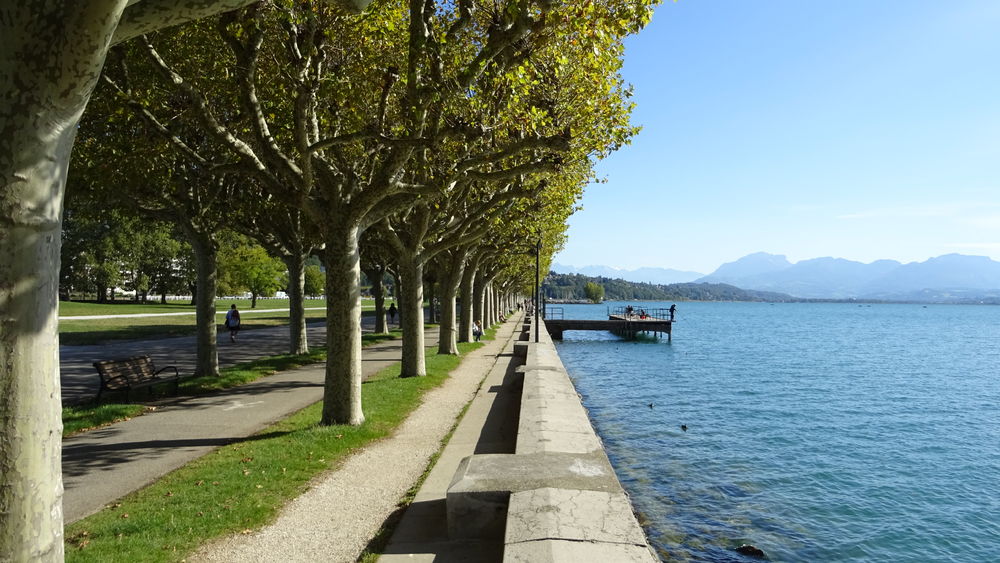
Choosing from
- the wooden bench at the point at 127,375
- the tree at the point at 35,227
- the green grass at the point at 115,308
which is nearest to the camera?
the tree at the point at 35,227

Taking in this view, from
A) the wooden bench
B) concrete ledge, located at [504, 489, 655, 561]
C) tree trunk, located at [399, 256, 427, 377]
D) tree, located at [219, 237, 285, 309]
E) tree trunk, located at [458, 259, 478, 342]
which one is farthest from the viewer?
tree, located at [219, 237, 285, 309]

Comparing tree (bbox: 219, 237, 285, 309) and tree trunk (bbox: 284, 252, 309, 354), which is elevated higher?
tree (bbox: 219, 237, 285, 309)

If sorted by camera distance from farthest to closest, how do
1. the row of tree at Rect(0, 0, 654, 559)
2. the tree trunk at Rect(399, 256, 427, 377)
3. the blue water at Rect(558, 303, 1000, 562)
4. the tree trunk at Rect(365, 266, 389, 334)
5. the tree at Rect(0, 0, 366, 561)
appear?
the tree trunk at Rect(365, 266, 389, 334) < the tree trunk at Rect(399, 256, 427, 377) < the blue water at Rect(558, 303, 1000, 562) < the row of tree at Rect(0, 0, 654, 559) < the tree at Rect(0, 0, 366, 561)

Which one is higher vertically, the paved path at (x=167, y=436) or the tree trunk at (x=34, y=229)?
the tree trunk at (x=34, y=229)

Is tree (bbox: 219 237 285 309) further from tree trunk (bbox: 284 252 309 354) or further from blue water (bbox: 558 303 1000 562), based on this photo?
blue water (bbox: 558 303 1000 562)

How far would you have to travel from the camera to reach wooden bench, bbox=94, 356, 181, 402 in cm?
1355

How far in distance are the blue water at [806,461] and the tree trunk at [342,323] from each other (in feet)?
19.9

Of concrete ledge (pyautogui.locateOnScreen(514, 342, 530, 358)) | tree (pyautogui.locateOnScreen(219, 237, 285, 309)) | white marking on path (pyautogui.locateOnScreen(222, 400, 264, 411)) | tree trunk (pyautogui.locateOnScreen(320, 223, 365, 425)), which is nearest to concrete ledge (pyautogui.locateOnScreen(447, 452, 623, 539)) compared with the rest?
tree trunk (pyautogui.locateOnScreen(320, 223, 365, 425))

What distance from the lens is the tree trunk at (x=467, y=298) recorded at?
3022 cm

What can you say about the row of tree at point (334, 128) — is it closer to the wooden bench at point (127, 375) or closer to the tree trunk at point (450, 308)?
the wooden bench at point (127, 375)

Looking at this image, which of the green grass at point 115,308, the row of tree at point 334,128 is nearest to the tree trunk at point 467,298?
the row of tree at point 334,128

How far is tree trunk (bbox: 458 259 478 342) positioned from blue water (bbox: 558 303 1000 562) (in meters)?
6.36

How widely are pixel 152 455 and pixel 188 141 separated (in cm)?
953

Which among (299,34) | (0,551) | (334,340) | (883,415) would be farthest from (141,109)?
(883,415)
